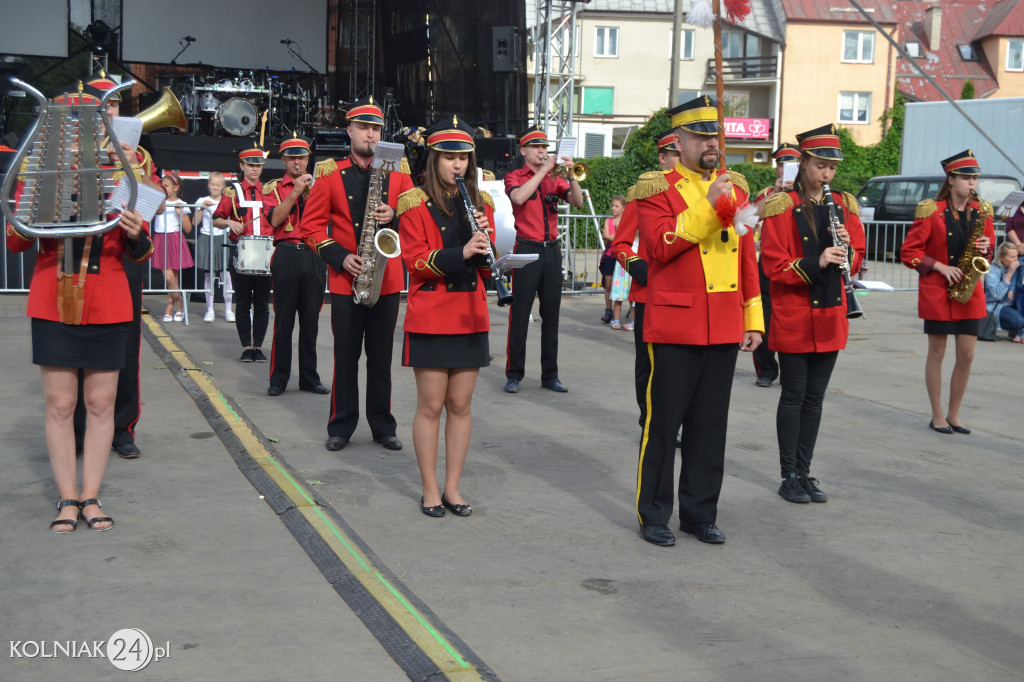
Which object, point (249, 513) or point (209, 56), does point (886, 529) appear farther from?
point (209, 56)

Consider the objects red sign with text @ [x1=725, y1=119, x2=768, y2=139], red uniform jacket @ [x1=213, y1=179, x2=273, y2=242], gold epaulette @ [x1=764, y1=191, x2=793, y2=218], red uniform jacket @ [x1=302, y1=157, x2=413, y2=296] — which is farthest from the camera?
red sign with text @ [x1=725, y1=119, x2=768, y2=139]

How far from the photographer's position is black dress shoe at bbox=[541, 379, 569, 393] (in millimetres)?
9586

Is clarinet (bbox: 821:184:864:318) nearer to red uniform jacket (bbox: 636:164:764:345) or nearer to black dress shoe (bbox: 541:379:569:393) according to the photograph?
red uniform jacket (bbox: 636:164:764:345)

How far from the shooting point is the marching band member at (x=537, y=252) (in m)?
9.65

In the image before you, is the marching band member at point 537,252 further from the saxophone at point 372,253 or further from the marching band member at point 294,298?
the saxophone at point 372,253

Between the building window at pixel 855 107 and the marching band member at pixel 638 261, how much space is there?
50.3 metres

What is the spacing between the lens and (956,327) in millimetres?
8414

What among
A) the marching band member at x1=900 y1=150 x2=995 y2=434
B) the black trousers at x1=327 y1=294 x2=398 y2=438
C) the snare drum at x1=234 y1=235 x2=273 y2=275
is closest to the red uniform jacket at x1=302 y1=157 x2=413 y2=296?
the black trousers at x1=327 y1=294 x2=398 y2=438

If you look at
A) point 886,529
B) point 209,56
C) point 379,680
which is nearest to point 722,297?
point 886,529

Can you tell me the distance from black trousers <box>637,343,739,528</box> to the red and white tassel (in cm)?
151

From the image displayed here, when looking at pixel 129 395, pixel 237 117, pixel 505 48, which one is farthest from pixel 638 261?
pixel 237 117

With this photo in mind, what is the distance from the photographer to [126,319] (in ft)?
17.8

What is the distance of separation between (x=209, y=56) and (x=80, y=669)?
22093 mm

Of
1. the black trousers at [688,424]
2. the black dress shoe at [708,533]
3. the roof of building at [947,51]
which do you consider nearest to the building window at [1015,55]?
the roof of building at [947,51]
